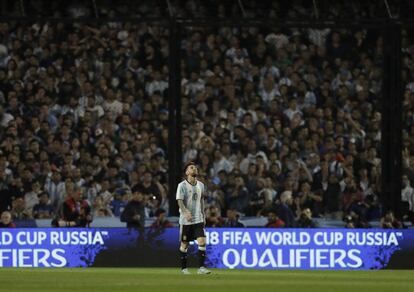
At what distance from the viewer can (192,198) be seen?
51.4ft

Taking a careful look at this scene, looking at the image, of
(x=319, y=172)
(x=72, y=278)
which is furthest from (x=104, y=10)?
(x=72, y=278)

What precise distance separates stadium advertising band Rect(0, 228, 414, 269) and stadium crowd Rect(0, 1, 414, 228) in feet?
1.28

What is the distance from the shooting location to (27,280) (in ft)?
46.0

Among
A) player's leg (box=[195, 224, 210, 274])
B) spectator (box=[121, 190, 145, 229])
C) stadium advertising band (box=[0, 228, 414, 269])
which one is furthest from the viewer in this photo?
spectator (box=[121, 190, 145, 229])

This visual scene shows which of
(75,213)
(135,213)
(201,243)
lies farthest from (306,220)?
(75,213)

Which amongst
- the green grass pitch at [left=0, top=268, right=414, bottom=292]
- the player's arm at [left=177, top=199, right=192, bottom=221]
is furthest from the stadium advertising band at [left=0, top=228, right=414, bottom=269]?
the player's arm at [left=177, top=199, right=192, bottom=221]

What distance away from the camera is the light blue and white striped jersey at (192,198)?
51.2 ft

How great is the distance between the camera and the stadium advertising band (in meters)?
18.2

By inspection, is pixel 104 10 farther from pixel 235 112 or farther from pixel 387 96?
pixel 387 96

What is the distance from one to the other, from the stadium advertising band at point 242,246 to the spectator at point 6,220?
0.22 m

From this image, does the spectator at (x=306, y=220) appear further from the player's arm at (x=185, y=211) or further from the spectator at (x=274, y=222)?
the player's arm at (x=185, y=211)

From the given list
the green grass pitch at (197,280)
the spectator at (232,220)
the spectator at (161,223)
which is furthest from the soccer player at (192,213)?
the spectator at (232,220)

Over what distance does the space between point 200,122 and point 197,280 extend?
25.3 ft

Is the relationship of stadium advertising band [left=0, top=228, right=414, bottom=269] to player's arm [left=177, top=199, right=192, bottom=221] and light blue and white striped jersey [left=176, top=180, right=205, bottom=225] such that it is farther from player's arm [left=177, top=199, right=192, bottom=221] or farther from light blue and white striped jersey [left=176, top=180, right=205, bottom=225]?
player's arm [left=177, top=199, right=192, bottom=221]
